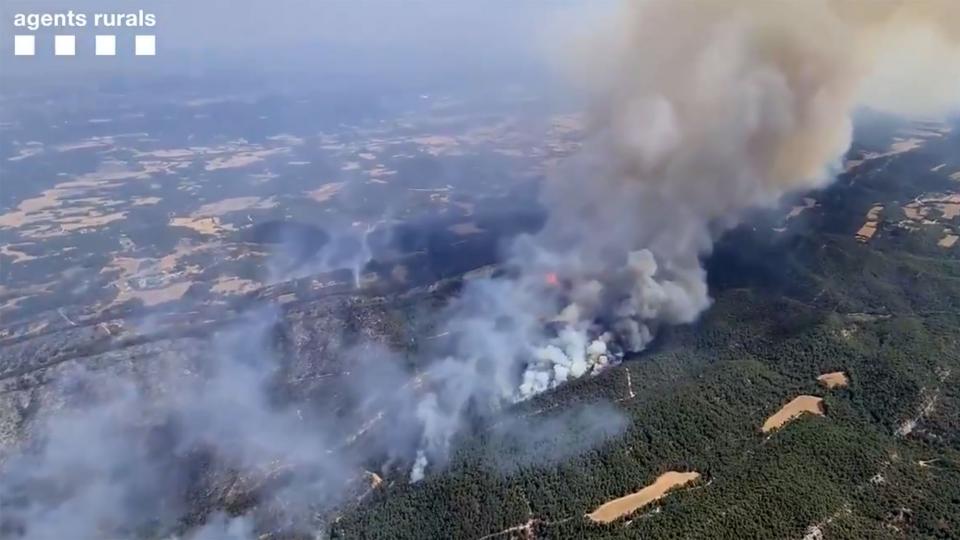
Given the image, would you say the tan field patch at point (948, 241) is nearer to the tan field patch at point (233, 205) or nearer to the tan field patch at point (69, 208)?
the tan field patch at point (233, 205)

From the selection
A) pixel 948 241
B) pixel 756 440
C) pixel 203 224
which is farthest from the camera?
pixel 203 224

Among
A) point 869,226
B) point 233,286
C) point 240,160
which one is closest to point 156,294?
point 233,286

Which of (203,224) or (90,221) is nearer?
(203,224)

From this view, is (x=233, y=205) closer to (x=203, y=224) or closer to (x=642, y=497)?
(x=203, y=224)

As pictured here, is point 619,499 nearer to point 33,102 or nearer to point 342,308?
point 342,308

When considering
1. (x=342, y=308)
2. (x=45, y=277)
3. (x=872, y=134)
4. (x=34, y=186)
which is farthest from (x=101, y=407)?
(x=872, y=134)

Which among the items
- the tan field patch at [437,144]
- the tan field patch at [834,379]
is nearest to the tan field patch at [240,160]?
the tan field patch at [437,144]

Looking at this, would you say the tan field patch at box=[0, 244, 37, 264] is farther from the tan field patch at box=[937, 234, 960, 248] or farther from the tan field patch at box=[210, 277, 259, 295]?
the tan field patch at box=[937, 234, 960, 248]
